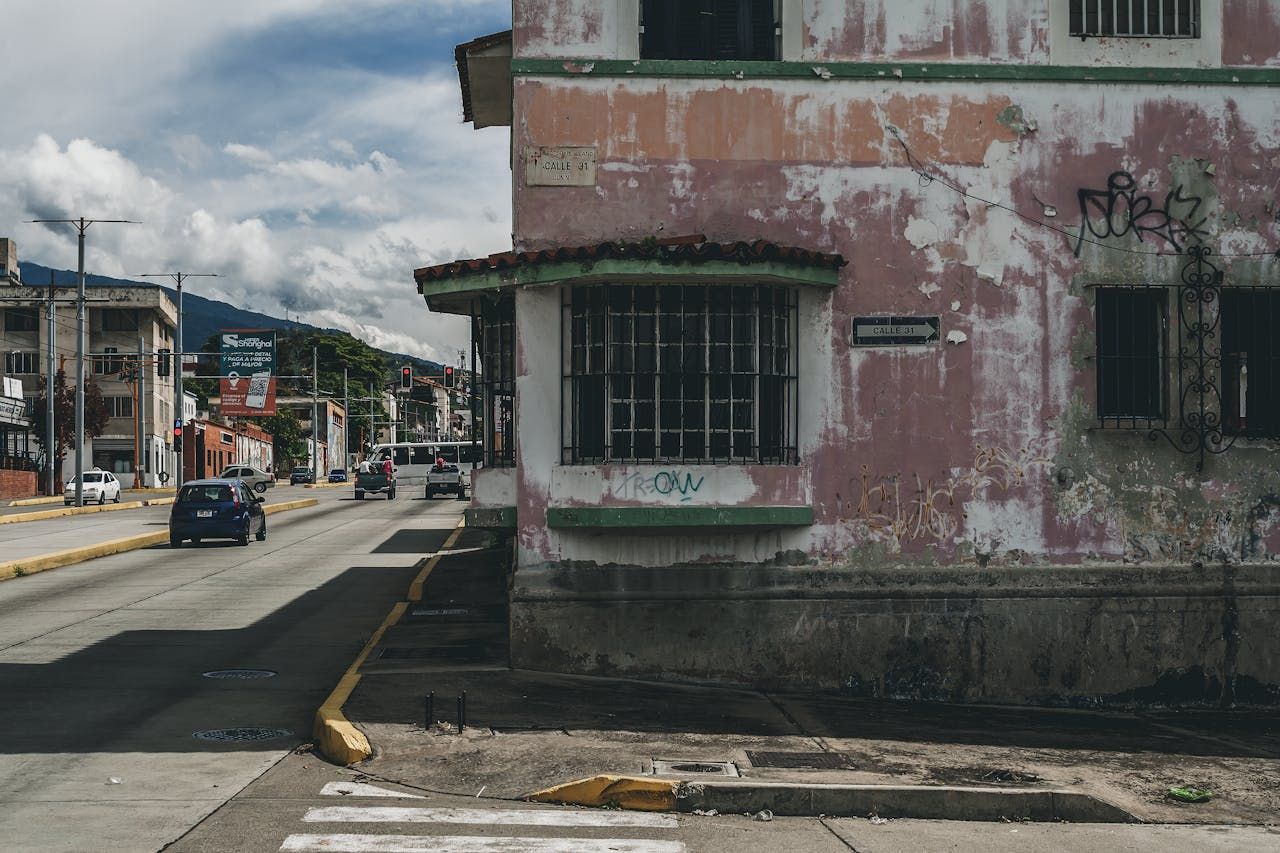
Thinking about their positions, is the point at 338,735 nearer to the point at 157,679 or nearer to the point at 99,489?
the point at 157,679

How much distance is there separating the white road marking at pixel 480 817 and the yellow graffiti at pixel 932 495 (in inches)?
→ 194

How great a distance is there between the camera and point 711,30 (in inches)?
488

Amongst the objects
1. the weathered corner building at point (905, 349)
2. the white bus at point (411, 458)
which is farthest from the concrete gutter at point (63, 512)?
the weathered corner building at point (905, 349)

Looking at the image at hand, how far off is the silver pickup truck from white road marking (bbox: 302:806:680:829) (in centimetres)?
5426

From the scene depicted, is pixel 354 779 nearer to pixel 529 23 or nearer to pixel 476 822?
pixel 476 822

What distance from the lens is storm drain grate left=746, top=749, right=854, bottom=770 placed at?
29.8 ft

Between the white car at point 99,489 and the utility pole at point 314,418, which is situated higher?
the utility pole at point 314,418

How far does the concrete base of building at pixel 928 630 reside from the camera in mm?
12102

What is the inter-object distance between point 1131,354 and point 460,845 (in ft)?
27.6

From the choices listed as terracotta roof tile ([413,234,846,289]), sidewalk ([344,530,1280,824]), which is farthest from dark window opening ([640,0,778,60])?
sidewalk ([344,530,1280,824])

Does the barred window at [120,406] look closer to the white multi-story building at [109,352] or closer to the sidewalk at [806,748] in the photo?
the white multi-story building at [109,352]

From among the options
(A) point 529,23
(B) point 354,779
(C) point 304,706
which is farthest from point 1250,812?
(A) point 529,23

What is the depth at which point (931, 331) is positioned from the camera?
12336 mm

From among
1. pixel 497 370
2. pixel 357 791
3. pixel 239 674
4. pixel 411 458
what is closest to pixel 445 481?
pixel 411 458
